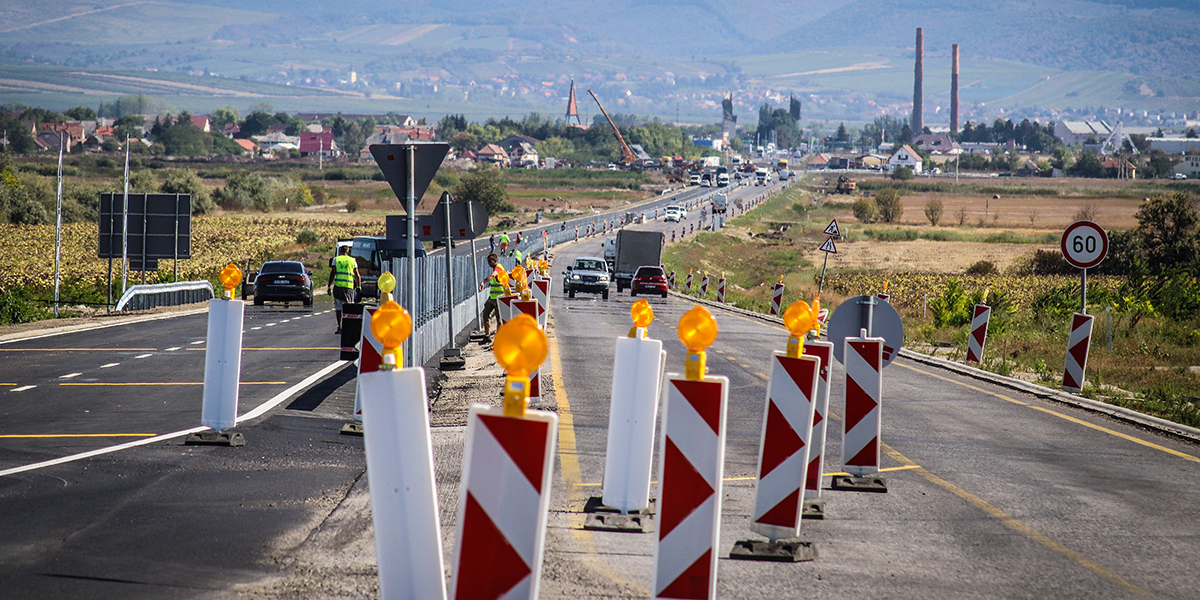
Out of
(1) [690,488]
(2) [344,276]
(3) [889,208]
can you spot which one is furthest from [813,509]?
(3) [889,208]

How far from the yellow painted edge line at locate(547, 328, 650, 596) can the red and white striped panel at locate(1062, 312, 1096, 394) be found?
24.0 ft

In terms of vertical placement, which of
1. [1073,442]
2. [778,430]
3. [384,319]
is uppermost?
[384,319]

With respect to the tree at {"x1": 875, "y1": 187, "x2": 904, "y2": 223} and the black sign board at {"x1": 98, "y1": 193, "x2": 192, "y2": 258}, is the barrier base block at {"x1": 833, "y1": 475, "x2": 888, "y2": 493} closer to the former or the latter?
the black sign board at {"x1": 98, "y1": 193, "x2": 192, "y2": 258}

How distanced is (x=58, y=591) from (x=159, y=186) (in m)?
96.1

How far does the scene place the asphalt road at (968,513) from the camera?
251 inches

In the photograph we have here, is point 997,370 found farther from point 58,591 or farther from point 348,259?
point 58,591

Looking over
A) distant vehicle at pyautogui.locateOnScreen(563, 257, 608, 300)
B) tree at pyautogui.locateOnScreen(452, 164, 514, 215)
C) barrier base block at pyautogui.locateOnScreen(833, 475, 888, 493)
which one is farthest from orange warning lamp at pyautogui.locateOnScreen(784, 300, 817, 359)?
tree at pyautogui.locateOnScreen(452, 164, 514, 215)

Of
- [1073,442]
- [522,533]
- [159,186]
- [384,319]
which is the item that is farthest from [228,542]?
[159,186]

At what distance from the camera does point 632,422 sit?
7465 mm

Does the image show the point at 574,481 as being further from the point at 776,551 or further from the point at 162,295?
the point at 162,295

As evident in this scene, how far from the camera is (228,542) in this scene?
6.75 metres

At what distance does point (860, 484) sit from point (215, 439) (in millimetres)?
5724

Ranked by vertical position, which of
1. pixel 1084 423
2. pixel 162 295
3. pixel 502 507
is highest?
pixel 502 507

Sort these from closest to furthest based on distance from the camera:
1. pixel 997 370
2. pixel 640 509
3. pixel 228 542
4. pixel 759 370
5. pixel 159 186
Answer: pixel 228 542, pixel 640 509, pixel 759 370, pixel 997 370, pixel 159 186
